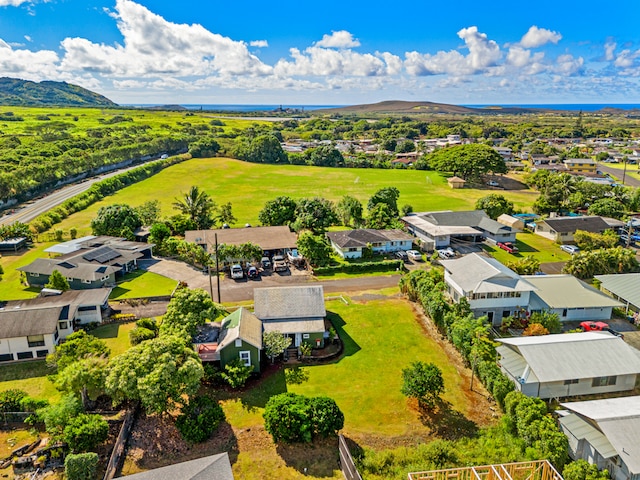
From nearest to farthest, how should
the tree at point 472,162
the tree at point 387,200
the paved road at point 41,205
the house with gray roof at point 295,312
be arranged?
the house with gray roof at point 295,312
the tree at point 387,200
the paved road at point 41,205
the tree at point 472,162

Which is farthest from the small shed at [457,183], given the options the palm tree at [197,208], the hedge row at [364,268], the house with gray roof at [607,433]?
the house with gray roof at [607,433]

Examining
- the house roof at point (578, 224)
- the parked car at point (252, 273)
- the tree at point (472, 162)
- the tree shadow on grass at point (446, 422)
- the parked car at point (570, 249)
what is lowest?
the tree shadow on grass at point (446, 422)

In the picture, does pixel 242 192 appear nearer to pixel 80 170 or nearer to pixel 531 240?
pixel 80 170

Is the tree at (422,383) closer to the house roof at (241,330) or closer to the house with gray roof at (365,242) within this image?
the house roof at (241,330)

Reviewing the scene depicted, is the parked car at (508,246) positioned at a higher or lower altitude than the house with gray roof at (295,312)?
lower

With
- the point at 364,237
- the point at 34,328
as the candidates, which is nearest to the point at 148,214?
the point at 364,237
